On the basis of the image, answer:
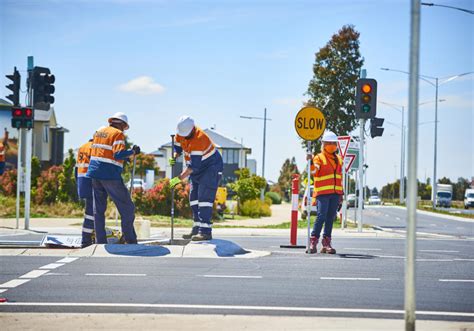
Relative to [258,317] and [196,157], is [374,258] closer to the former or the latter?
[196,157]

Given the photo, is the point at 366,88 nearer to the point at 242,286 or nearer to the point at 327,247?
the point at 327,247

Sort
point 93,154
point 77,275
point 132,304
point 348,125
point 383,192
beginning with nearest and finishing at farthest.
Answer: point 132,304 < point 77,275 < point 93,154 < point 348,125 < point 383,192

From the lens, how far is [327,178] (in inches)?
487

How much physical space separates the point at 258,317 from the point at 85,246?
558cm

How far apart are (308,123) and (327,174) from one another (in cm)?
115

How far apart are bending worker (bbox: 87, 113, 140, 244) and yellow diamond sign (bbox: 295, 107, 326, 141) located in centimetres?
302

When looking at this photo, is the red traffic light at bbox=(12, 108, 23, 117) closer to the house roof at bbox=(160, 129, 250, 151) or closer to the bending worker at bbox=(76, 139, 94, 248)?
the bending worker at bbox=(76, 139, 94, 248)

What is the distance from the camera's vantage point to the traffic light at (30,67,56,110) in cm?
1817

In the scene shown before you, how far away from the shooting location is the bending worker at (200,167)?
11.4 meters

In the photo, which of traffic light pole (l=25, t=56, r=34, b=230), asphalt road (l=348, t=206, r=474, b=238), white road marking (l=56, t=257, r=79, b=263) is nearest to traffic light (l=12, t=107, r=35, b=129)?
traffic light pole (l=25, t=56, r=34, b=230)

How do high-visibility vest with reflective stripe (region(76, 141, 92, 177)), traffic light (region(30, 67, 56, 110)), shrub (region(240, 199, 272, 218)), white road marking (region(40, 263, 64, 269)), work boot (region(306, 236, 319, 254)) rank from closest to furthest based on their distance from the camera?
white road marking (region(40, 263, 64, 269))
high-visibility vest with reflective stripe (region(76, 141, 92, 177))
work boot (region(306, 236, 319, 254))
traffic light (region(30, 67, 56, 110))
shrub (region(240, 199, 272, 218))

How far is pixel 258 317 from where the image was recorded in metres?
6.84

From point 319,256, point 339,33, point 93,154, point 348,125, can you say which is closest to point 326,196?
point 319,256

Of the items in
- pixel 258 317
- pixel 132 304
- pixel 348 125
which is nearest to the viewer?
pixel 258 317
